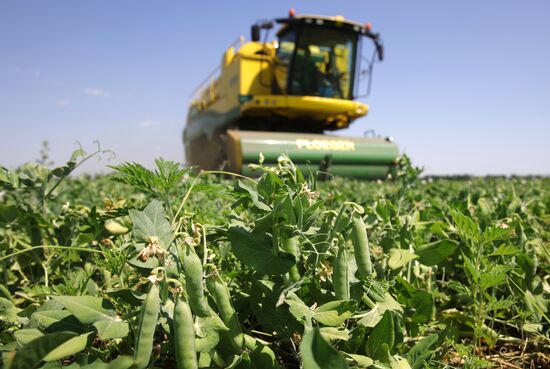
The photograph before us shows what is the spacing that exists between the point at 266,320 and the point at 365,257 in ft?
0.68

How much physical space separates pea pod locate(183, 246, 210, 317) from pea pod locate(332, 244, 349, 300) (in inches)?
8.2

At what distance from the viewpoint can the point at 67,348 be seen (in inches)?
20.8

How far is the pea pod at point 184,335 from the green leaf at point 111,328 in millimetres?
89

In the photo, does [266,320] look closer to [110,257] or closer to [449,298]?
[110,257]

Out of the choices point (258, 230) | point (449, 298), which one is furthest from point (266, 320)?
point (449, 298)

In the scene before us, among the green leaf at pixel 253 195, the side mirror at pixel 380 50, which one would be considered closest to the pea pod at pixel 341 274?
the green leaf at pixel 253 195

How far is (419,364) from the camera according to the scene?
74 centimetres

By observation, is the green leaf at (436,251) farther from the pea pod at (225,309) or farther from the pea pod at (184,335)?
the pea pod at (184,335)

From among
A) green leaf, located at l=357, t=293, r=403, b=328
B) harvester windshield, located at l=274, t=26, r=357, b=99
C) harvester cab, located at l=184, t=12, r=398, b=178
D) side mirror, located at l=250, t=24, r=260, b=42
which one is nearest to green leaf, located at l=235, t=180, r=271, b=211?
green leaf, located at l=357, t=293, r=403, b=328

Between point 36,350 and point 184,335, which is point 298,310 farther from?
point 36,350

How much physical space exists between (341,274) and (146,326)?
0.30 metres

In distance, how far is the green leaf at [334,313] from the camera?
2.17ft

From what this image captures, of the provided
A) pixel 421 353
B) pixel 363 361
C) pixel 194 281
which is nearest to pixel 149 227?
pixel 194 281


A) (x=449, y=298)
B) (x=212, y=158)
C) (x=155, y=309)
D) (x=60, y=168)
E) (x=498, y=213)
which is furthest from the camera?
(x=212, y=158)
